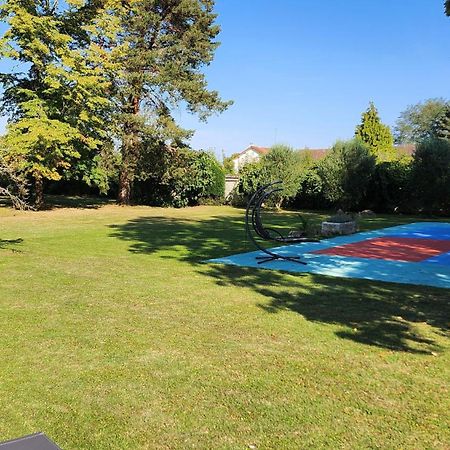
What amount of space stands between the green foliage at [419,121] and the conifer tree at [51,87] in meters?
59.1

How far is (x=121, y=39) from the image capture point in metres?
26.3

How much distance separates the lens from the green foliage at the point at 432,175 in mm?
22031

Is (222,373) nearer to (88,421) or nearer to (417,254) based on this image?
(88,421)

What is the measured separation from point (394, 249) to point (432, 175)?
1250 cm

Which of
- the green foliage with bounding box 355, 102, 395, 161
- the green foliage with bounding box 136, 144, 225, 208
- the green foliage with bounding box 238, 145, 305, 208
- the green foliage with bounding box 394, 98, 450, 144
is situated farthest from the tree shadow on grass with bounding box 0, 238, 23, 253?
the green foliage with bounding box 394, 98, 450, 144

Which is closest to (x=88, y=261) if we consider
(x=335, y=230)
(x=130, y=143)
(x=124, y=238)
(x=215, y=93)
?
(x=124, y=238)

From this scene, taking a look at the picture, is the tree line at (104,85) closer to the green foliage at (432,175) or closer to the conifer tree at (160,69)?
the conifer tree at (160,69)

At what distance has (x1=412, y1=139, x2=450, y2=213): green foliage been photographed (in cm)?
2203

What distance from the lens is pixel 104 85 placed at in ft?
77.6

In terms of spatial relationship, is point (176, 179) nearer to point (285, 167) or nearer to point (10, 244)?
point (285, 167)

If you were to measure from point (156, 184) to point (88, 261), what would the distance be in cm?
2060

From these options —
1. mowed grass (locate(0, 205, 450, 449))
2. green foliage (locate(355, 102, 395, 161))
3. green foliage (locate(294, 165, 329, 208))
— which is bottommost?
mowed grass (locate(0, 205, 450, 449))

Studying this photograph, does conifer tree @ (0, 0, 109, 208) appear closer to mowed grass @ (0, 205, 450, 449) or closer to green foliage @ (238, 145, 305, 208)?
green foliage @ (238, 145, 305, 208)

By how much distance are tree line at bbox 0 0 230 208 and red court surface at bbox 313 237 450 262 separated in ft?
49.8
